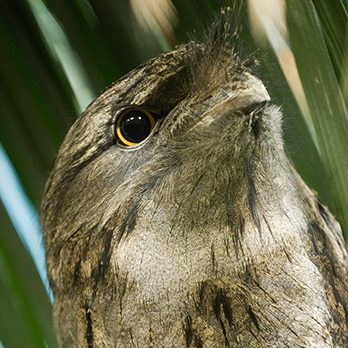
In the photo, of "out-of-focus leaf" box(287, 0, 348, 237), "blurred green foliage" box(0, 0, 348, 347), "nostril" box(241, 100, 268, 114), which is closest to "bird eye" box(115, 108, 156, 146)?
"blurred green foliage" box(0, 0, 348, 347)

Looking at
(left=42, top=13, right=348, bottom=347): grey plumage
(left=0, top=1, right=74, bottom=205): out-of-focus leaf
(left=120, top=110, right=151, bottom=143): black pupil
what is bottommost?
(left=42, top=13, right=348, bottom=347): grey plumage

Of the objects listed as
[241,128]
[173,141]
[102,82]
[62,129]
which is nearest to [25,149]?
[62,129]

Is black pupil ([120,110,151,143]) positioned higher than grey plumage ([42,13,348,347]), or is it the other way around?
black pupil ([120,110,151,143])

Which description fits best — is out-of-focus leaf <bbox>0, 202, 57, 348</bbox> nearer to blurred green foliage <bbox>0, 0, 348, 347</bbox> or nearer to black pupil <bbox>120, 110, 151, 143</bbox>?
blurred green foliage <bbox>0, 0, 348, 347</bbox>

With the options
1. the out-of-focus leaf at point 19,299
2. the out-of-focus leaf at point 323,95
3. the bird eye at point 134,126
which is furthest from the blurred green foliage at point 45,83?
the out-of-focus leaf at point 323,95

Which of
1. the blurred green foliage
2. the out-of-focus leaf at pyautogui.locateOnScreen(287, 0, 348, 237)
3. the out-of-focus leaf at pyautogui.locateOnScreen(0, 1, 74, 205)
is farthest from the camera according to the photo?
the out-of-focus leaf at pyautogui.locateOnScreen(0, 1, 74, 205)

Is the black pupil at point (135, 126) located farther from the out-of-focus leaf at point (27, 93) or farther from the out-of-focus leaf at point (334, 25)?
the out-of-focus leaf at point (334, 25)

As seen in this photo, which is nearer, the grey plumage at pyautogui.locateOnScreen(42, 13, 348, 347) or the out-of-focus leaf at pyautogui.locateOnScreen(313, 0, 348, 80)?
the out-of-focus leaf at pyautogui.locateOnScreen(313, 0, 348, 80)
